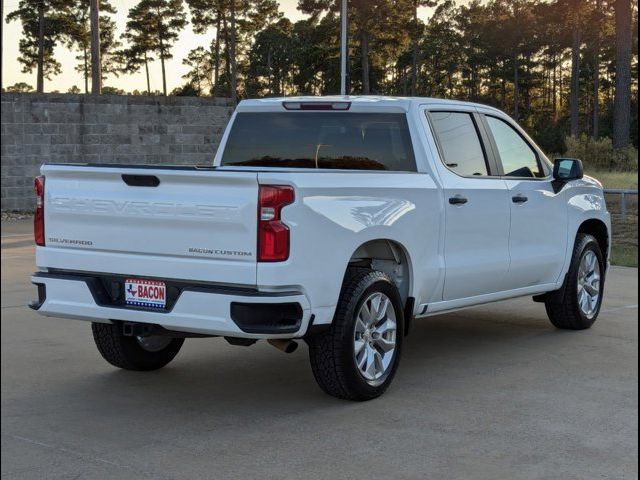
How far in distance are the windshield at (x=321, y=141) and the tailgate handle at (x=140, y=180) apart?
6.02 ft

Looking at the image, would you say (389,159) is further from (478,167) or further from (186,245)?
(186,245)

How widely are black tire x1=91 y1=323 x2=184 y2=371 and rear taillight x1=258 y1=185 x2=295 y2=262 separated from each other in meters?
1.80

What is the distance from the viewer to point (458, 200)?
7.80 metres

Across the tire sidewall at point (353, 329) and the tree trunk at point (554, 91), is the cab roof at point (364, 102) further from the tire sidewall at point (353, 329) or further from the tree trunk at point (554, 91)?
the tree trunk at point (554, 91)

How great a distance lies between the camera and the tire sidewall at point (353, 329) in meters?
6.70

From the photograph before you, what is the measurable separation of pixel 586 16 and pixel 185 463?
169 ft

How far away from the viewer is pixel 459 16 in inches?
3413

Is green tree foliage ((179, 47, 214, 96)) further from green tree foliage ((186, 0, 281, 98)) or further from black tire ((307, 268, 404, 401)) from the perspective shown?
black tire ((307, 268, 404, 401))

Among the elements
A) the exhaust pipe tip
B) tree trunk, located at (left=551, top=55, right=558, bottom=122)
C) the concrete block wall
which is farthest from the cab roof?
tree trunk, located at (left=551, top=55, right=558, bottom=122)

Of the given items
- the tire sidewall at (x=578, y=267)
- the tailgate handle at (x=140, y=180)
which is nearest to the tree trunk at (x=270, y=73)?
the tire sidewall at (x=578, y=267)

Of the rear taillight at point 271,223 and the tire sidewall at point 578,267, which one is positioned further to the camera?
the tire sidewall at point 578,267

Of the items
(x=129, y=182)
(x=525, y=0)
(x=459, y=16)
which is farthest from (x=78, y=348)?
(x=459, y=16)

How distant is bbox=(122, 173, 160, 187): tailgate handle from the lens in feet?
21.3

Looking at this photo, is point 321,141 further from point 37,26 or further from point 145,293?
point 37,26
